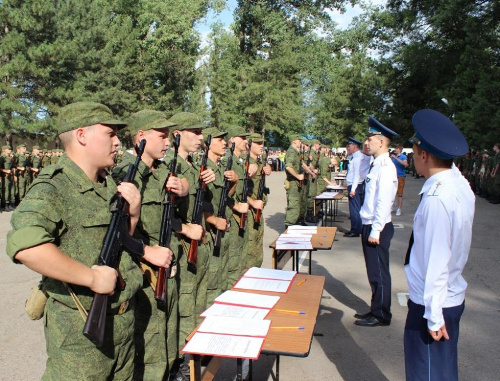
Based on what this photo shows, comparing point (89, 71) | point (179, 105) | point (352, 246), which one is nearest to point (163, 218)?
point (352, 246)

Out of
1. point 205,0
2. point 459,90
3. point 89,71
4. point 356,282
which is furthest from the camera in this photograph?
point 205,0

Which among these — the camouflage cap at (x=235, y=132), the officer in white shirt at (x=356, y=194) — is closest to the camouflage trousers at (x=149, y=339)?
the camouflage cap at (x=235, y=132)

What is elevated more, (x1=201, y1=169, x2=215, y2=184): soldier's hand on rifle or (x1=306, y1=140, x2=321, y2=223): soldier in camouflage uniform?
(x1=201, y1=169, x2=215, y2=184): soldier's hand on rifle

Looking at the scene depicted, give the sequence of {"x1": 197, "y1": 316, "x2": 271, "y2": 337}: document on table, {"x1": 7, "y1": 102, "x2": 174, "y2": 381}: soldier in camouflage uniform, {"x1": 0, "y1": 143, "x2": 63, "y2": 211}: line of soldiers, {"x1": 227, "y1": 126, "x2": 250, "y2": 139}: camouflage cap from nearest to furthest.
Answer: {"x1": 7, "y1": 102, "x2": 174, "y2": 381}: soldier in camouflage uniform
{"x1": 197, "y1": 316, "x2": 271, "y2": 337}: document on table
{"x1": 227, "y1": 126, "x2": 250, "y2": 139}: camouflage cap
{"x1": 0, "y1": 143, "x2": 63, "y2": 211}: line of soldiers

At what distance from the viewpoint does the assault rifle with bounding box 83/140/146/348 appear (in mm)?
2215

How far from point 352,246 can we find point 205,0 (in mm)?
33172

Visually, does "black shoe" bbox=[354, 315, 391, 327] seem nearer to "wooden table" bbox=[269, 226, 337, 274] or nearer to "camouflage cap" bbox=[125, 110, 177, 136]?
"wooden table" bbox=[269, 226, 337, 274]

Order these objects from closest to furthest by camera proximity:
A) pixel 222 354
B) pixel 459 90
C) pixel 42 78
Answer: pixel 222 354, pixel 459 90, pixel 42 78

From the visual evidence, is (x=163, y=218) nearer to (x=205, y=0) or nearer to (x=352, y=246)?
(x=352, y=246)

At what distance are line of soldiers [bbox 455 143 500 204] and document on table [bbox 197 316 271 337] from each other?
608 inches

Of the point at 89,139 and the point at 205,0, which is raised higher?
the point at 205,0

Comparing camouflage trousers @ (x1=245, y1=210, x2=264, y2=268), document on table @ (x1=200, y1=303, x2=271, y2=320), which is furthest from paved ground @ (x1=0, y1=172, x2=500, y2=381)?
document on table @ (x1=200, y1=303, x2=271, y2=320)

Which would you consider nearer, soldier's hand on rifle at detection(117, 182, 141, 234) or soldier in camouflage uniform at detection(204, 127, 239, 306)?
soldier's hand on rifle at detection(117, 182, 141, 234)

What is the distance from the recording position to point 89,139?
2564mm
